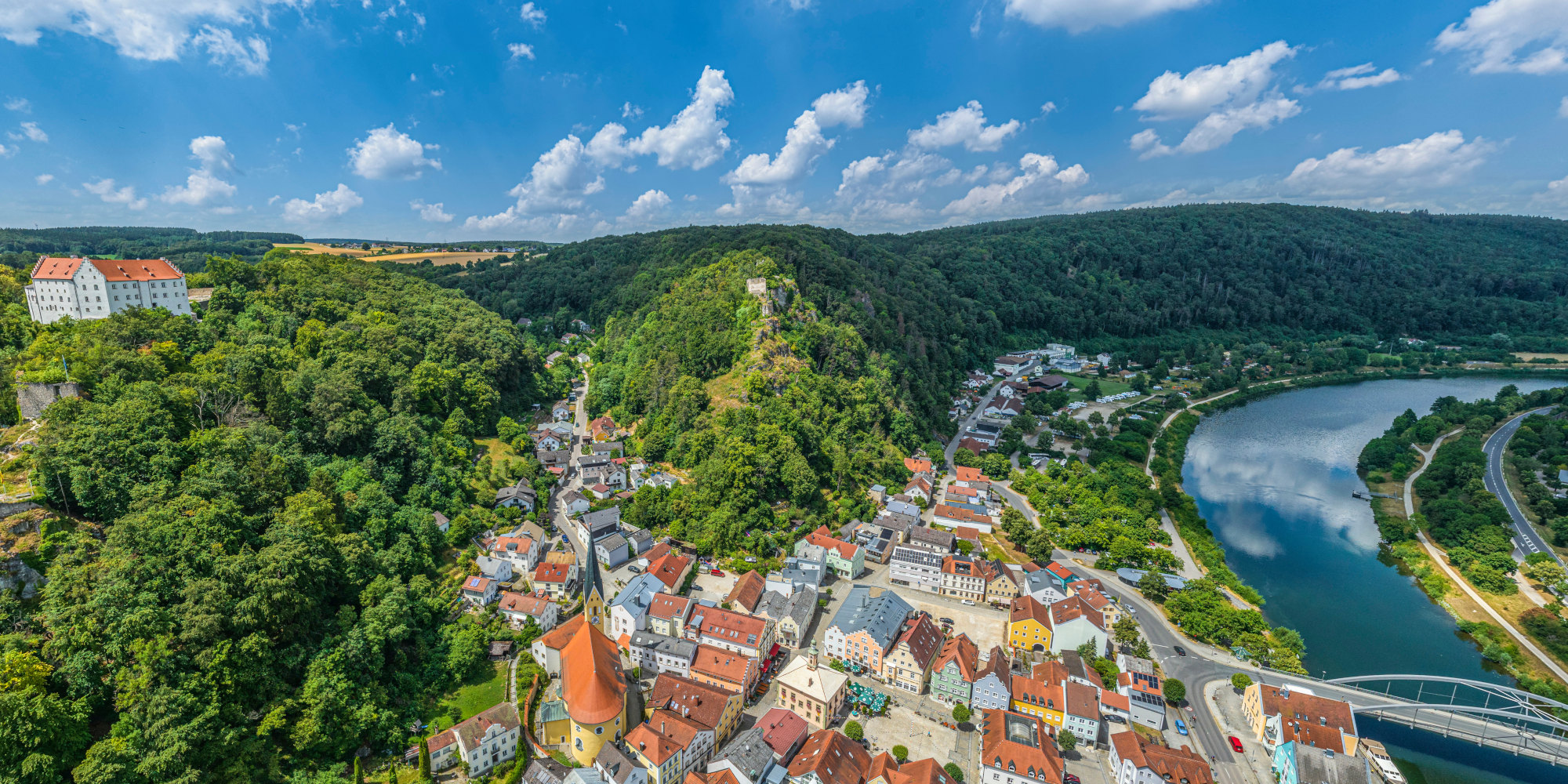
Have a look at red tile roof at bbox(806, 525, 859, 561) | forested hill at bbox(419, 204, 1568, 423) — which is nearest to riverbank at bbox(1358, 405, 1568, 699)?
red tile roof at bbox(806, 525, 859, 561)

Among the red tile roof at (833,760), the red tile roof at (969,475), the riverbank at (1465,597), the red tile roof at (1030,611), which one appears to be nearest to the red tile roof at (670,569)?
the red tile roof at (833,760)

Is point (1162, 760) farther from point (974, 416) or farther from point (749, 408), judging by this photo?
point (974, 416)

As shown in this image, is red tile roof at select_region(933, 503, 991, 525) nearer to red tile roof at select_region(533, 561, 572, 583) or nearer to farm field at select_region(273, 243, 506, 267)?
red tile roof at select_region(533, 561, 572, 583)

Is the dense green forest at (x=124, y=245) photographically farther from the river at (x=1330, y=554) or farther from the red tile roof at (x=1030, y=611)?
the river at (x=1330, y=554)

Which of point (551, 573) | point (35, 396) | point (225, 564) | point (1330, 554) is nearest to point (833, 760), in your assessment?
point (551, 573)

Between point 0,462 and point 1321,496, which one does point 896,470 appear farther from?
point 0,462

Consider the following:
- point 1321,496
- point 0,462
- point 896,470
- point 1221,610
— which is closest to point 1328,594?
point 1221,610

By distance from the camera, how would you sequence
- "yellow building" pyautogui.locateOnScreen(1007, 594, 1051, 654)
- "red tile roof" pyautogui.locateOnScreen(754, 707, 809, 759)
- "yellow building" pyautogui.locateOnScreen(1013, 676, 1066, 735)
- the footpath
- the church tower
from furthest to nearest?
the footpath < "yellow building" pyautogui.locateOnScreen(1007, 594, 1051, 654) < the church tower < "yellow building" pyautogui.locateOnScreen(1013, 676, 1066, 735) < "red tile roof" pyautogui.locateOnScreen(754, 707, 809, 759)

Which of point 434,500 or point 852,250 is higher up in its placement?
point 852,250
